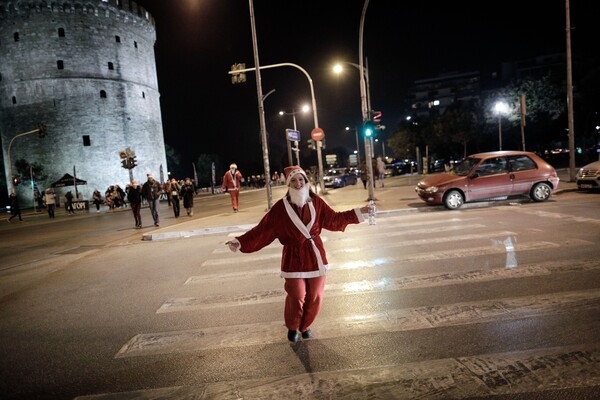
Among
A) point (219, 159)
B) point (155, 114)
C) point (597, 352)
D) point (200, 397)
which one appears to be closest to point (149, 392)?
point (200, 397)

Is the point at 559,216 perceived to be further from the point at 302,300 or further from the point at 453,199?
the point at 302,300

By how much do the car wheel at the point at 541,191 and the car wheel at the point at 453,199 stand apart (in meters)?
2.35

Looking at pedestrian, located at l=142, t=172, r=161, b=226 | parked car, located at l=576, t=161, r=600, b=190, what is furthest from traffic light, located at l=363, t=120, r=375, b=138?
pedestrian, located at l=142, t=172, r=161, b=226

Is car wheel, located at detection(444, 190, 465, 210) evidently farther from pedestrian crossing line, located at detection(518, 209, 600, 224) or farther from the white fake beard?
the white fake beard

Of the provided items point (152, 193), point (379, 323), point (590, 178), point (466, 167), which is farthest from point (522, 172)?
Answer: point (152, 193)

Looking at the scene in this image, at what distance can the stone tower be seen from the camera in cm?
4734

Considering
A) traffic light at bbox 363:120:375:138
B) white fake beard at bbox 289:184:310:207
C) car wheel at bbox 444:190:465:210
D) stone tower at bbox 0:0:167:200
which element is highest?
stone tower at bbox 0:0:167:200

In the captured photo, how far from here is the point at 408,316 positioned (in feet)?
14.7

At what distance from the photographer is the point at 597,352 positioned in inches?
135

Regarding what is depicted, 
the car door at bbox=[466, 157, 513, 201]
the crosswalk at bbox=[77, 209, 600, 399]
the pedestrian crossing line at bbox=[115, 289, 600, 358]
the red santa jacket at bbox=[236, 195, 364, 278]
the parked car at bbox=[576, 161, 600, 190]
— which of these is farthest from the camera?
the parked car at bbox=[576, 161, 600, 190]

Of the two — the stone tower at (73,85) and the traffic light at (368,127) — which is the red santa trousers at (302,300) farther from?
the stone tower at (73,85)

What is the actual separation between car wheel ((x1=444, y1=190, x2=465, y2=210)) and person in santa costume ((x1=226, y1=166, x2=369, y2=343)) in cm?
993

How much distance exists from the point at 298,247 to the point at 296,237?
0.10 metres

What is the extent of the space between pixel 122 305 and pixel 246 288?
1710 millimetres
